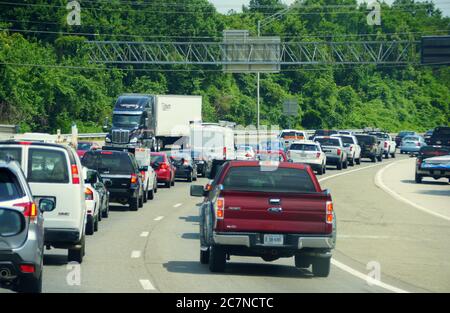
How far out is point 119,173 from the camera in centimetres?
3234

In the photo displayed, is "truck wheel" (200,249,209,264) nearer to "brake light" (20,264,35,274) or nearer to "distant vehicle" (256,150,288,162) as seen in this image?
"brake light" (20,264,35,274)

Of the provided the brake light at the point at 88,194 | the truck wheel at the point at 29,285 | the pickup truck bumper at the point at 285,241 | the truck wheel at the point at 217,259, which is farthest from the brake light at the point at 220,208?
the brake light at the point at 88,194

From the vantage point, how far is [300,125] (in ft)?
394

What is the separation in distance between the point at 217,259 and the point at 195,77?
90.9 metres

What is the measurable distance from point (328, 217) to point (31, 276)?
5150 millimetres

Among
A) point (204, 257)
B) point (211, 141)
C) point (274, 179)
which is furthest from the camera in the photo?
point (211, 141)

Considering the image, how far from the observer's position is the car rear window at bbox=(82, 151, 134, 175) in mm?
32406

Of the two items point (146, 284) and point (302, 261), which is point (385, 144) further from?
point (146, 284)

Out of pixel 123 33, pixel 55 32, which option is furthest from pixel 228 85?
pixel 55 32

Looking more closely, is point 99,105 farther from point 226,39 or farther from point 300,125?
point 300,125

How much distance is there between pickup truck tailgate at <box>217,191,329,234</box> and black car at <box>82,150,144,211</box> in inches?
598

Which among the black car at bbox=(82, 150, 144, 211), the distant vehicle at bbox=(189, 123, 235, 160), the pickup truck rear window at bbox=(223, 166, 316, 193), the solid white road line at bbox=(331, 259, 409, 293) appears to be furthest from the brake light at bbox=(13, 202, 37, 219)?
the distant vehicle at bbox=(189, 123, 235, 160)

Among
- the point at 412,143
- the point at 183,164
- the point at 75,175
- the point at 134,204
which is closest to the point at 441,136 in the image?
the point at 412,143

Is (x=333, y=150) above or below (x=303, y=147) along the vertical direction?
below
